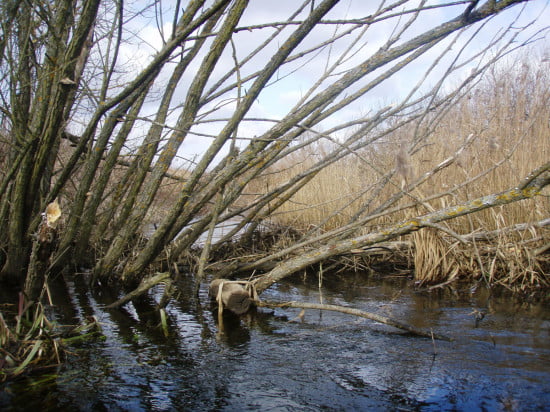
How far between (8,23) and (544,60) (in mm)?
5382

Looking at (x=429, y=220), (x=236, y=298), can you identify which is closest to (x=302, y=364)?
(x=236, y=298)

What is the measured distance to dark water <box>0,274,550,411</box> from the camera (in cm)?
216

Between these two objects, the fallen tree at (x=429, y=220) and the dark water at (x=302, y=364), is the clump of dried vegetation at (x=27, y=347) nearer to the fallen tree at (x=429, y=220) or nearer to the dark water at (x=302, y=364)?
the dark water at (x=302, y=364)

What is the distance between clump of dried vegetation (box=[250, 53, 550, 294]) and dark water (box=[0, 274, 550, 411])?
2.77ft

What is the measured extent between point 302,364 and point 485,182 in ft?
11.5

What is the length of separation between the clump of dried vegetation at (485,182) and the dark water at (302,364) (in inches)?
33.3

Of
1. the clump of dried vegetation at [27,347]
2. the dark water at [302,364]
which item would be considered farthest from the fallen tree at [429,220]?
the clump of dried vegetation at [27,347]

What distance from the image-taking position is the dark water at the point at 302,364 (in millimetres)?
2164

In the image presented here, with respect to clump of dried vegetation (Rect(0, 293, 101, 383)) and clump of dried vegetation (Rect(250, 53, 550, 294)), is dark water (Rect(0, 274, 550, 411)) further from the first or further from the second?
clump of dried vegetation (Rect(250, 53, 550, 294))

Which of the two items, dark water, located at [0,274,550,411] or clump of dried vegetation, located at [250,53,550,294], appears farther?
clump of dried vegetation, located at [250,53,550,294]

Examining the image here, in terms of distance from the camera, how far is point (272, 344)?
9.82 feet

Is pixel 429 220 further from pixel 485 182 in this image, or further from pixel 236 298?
pixel 485 182

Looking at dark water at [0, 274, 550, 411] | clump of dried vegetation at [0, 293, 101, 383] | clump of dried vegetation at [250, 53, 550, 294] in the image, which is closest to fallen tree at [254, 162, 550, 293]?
dark water at [0, 274, 550, 411]

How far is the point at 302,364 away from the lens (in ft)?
8.58
